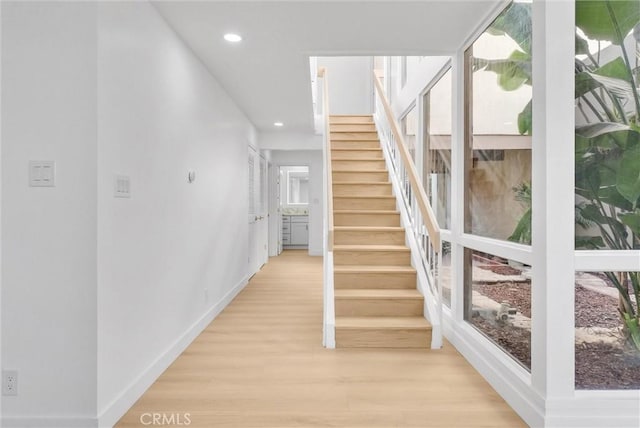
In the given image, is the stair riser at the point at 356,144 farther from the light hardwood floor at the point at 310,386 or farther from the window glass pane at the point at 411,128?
the light hardwood floor at the point at 310,386

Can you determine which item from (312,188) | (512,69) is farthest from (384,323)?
(312,188)

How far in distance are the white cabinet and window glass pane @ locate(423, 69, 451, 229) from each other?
6.06m

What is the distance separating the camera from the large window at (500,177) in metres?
2.36

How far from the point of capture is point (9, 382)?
6.34 feet

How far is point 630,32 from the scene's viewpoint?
2.00 meters

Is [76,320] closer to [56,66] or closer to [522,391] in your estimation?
[56,66]

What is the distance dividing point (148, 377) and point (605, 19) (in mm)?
3201

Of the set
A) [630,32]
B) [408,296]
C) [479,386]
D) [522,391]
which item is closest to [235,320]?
[408,296]

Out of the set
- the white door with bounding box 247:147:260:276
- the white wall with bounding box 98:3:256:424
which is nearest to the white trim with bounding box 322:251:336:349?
the white wall with bounding box 98:3:256:424

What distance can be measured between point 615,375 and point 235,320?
3.01 metres

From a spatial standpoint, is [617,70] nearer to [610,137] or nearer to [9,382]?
[610,137]

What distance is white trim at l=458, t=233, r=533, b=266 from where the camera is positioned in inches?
88.3

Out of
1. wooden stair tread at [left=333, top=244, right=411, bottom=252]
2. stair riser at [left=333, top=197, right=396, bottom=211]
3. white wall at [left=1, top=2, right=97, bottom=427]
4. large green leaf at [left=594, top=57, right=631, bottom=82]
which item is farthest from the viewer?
stair riser at [left=333, top=197, right=396, bottom=211]

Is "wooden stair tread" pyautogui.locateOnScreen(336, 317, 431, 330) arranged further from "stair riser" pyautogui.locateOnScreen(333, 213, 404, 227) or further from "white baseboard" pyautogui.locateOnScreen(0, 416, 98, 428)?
"white baseboard" pyautogui.locateOnScreen(0, 416, 98, 428)
